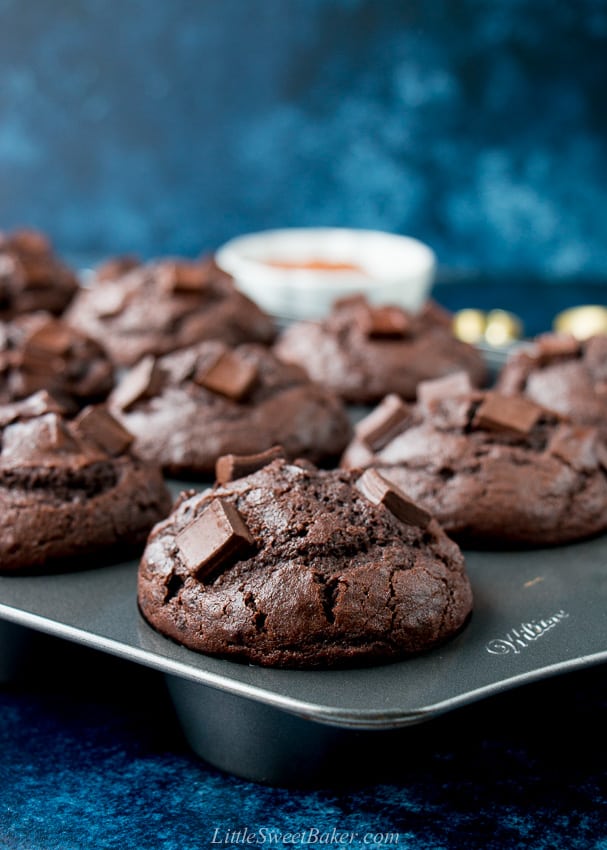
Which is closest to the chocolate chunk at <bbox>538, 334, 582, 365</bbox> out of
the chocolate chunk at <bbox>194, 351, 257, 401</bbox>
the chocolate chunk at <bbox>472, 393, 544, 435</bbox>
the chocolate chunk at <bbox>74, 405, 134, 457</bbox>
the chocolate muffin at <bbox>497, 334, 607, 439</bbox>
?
the chocolate muffin at <bbox>497, 334, 607, 439</bbox>

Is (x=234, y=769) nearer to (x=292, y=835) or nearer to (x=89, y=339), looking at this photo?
(x=292, y=835)

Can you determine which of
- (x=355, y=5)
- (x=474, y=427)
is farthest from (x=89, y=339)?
(x=355, y=5)

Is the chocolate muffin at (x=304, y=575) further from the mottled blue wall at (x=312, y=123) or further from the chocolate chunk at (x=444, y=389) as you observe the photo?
the mottled blue wall at (x=312, y=123)

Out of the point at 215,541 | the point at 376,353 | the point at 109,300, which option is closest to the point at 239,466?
the point at 215,541

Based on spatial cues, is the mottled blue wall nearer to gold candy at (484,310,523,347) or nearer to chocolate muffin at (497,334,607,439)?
gold candy at (484,310,523,347)

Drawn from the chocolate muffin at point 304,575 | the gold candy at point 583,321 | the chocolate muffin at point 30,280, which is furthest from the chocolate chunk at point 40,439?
the gold candy at point 583,321

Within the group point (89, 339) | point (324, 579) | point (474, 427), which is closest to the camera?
point (324, 579)
